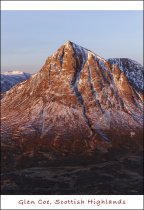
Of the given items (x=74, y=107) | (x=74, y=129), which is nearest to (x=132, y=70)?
(x=74, y=107)

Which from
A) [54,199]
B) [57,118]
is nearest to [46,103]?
[57,118]

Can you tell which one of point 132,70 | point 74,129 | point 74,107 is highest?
point 132,70

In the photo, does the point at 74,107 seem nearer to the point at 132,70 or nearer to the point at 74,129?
the point at 74,129

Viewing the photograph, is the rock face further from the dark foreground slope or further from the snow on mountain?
the snow on mountain

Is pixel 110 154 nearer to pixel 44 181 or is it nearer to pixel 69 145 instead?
pixel 69 145

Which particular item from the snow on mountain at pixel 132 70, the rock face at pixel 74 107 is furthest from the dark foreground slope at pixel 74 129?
the snow on mountain at pixel 132 70

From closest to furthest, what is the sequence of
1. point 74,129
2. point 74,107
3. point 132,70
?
1. point 74,129
2. point 74,107
3. point 132,70

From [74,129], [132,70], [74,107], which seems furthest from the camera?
[132,70]

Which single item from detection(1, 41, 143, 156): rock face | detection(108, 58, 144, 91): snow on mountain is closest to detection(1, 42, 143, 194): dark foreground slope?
detection(1, 41, 143, 156): rock face
